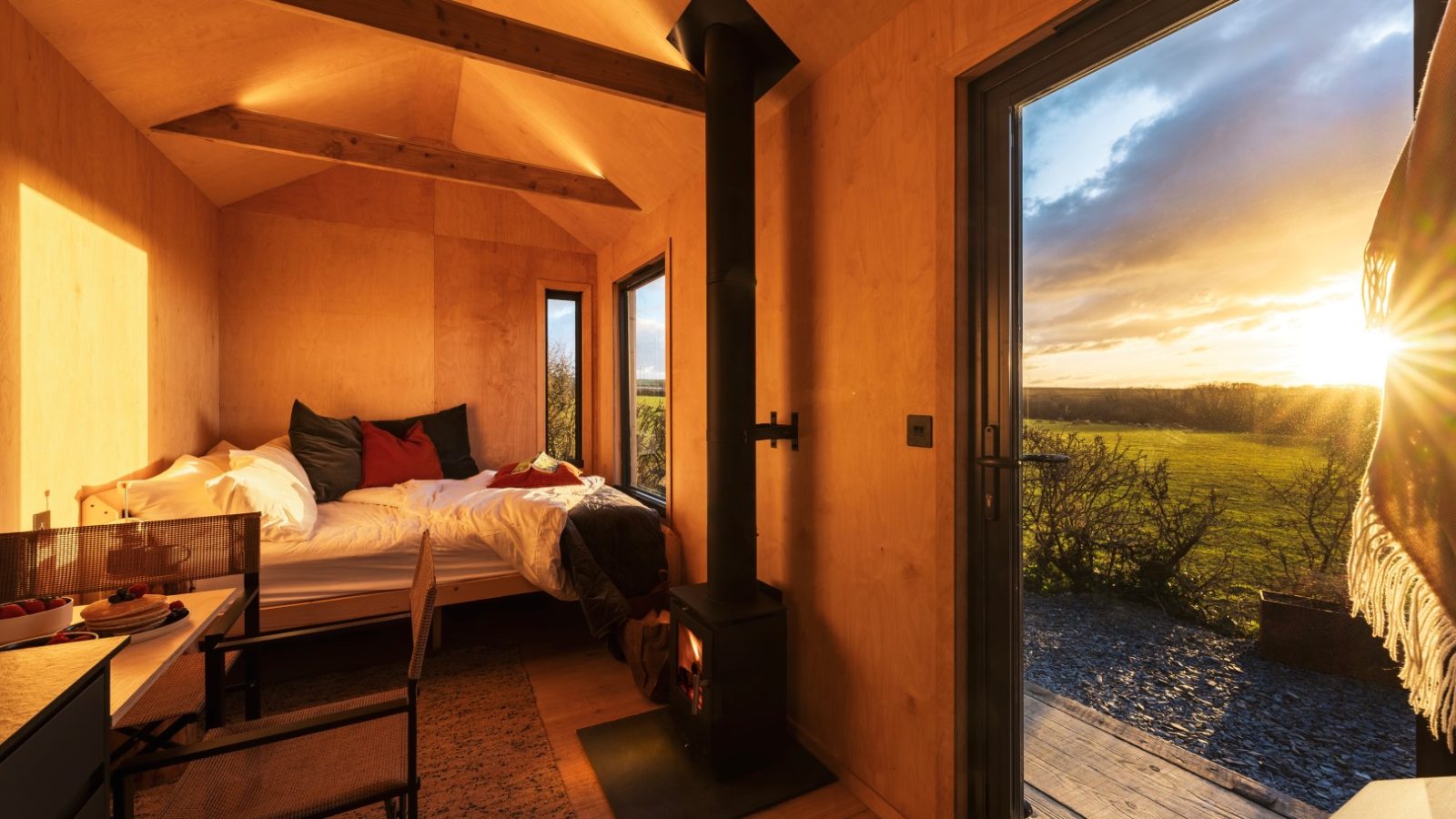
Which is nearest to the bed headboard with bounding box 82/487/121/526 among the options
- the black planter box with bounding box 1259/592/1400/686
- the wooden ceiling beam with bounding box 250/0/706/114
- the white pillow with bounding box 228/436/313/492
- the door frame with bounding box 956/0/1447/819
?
the white pillow with bounding box 228/436/313/492

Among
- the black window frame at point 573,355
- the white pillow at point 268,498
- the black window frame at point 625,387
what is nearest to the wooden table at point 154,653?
the white pillow at point 268,498

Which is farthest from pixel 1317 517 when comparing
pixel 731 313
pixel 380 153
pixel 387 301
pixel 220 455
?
pixel 387 301

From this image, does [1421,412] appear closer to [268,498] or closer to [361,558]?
[361,558]

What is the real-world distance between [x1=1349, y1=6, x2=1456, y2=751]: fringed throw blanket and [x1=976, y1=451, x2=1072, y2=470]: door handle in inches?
34.1

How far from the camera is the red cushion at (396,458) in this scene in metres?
3.83

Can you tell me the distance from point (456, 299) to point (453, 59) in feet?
5.80

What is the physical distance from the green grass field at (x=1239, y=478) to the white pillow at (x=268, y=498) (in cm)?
318

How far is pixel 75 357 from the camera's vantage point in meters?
2.25

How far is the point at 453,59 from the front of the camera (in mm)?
3240

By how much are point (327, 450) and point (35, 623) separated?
2614 millimetres

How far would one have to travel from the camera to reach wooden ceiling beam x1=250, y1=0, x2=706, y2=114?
1.91 metres

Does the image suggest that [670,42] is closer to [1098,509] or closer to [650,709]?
[1098,509]

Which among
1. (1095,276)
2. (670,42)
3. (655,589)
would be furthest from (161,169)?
(1095,276)

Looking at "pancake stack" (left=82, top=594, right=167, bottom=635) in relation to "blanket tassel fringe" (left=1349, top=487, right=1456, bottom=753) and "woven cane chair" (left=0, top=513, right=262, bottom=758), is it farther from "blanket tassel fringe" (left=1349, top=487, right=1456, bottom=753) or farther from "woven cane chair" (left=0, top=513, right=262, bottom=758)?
"blanket tassel fringe" (left=1349, top=487, right=1456, bottom=753)
